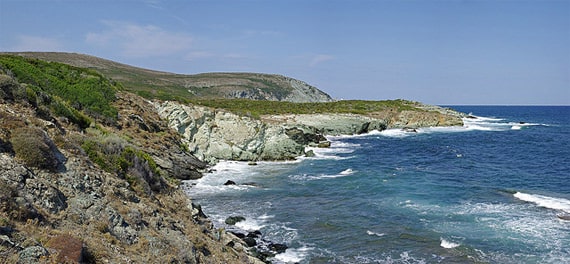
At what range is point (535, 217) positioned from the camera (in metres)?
26.2

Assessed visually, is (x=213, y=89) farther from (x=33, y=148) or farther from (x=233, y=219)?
(x=33, y=148)

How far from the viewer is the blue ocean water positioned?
21391 mm

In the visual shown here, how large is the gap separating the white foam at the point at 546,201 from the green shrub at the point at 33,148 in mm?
31548

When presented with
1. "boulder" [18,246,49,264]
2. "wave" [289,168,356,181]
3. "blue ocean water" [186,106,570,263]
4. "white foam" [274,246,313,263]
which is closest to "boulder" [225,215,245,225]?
"blue ocean water" [186,106,570,263]

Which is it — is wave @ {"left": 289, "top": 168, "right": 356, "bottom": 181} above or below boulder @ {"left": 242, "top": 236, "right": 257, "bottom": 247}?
above

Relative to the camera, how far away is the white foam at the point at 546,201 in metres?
28.5

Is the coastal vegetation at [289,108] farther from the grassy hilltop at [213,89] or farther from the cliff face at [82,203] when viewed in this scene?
the cliff face at [82,203]

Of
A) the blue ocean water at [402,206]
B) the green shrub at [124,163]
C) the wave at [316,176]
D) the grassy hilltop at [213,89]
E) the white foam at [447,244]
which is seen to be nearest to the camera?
the green shrub at [124,163]

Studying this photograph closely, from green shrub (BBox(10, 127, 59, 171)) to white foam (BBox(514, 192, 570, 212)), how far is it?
31548mm

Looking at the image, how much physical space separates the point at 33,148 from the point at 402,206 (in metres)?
24.8

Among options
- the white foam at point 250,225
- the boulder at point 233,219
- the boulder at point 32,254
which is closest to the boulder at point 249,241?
the white foam at point 250,225

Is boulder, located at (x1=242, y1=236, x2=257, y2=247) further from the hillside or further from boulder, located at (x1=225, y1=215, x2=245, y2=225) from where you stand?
the hillside

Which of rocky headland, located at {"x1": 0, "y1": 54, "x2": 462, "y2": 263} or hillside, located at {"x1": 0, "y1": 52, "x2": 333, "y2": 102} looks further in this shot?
hillside, located at {"x1": 0, "y1": 52, "x2": 333, "y2": 102}

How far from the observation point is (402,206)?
2961 centimetres
